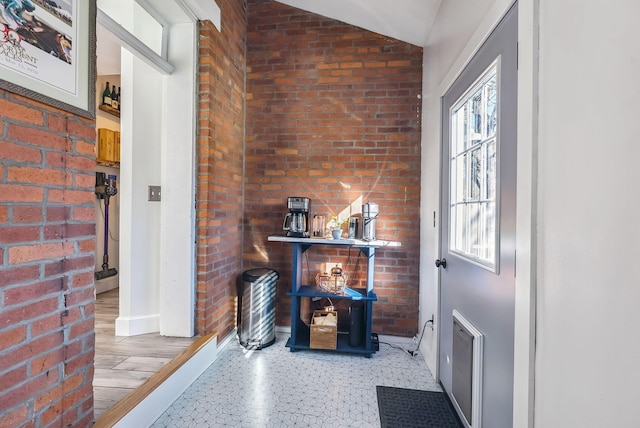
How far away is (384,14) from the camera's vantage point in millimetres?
2516

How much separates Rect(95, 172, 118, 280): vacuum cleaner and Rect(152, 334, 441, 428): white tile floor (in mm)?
Answer: 2198

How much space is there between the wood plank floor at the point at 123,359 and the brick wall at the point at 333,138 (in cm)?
110

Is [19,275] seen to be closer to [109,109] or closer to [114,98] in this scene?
[109,109]

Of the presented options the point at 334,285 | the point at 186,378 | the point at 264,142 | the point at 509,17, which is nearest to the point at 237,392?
the point at 186,378

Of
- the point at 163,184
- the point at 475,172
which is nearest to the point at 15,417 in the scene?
the point at 163,184

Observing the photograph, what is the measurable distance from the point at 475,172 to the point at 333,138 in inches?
60.3

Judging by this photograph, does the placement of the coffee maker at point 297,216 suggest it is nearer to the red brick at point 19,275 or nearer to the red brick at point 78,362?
the red brick at point 78,362

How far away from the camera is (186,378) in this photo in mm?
1996

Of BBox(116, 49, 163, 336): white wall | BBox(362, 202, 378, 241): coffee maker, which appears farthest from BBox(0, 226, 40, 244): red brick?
BBox(362, 202, 378, 241): coffee maker

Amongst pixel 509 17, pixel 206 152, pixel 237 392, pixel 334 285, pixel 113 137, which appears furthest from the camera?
pixel 113 137

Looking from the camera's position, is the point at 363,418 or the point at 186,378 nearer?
the point at 363,418

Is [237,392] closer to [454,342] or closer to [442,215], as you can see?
[454,342]

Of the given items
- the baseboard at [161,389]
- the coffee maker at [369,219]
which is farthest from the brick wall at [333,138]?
the baseboard at [161,389]

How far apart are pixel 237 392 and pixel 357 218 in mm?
1692
